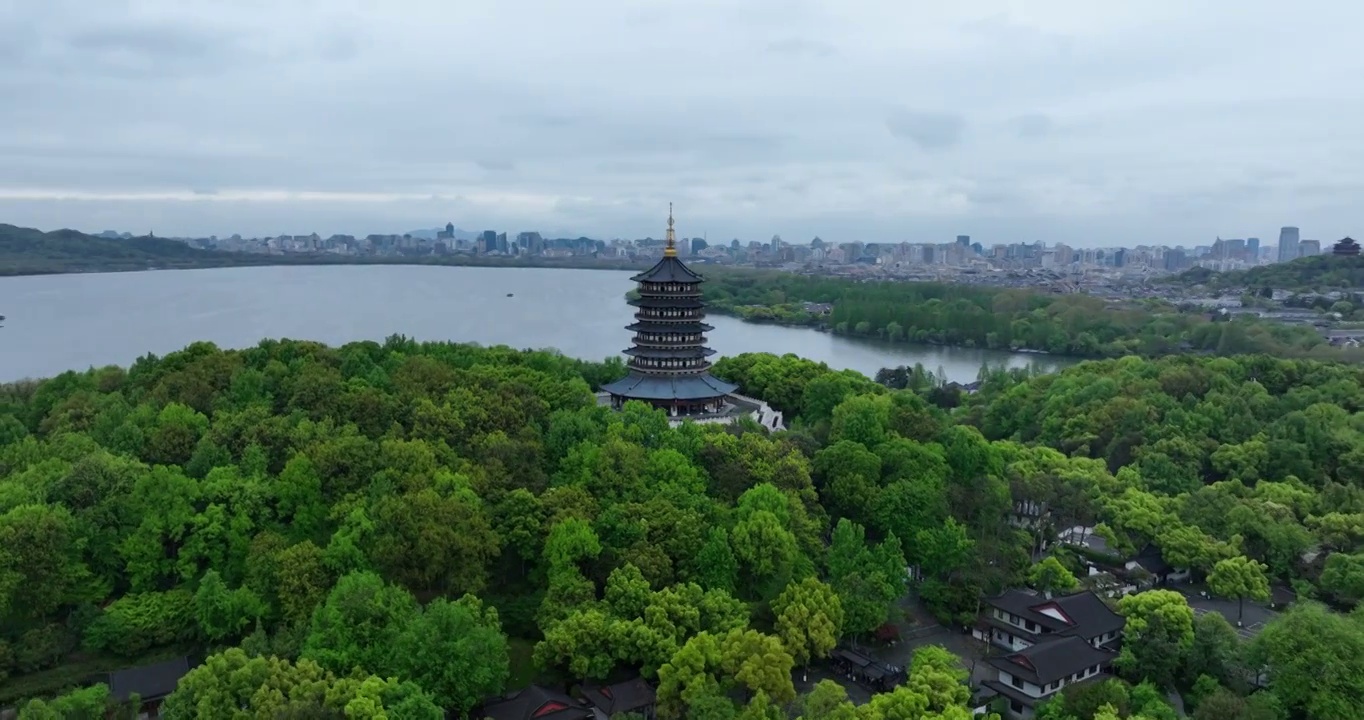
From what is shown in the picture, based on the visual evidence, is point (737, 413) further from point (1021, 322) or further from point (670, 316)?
point (1021, 322)

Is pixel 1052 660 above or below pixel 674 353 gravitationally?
below

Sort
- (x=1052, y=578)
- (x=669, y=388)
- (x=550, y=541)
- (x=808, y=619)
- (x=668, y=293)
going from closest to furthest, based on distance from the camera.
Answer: (x=808, y=619), (x=550, y=541), (x=1052, y=578), (x=669, y=388), (x=668, y=293)

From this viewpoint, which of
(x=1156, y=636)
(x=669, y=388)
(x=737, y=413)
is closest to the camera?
(x=1156, y=636)

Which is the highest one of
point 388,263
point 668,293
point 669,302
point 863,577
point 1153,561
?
point 668,293

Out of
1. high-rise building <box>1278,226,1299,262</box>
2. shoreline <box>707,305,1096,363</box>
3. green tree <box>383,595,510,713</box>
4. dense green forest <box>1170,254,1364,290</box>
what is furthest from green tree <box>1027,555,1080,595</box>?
high-rise building <box>1278,226,1299,262</box>

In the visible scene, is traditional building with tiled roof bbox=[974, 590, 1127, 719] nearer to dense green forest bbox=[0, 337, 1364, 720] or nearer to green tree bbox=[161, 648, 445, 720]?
dense green forest bbox=[0, 337, 1364, 720]

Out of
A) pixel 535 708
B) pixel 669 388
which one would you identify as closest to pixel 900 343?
pixel 669 388

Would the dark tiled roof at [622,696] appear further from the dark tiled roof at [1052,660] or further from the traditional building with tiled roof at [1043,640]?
the dark tiled roof at [1052,660]
